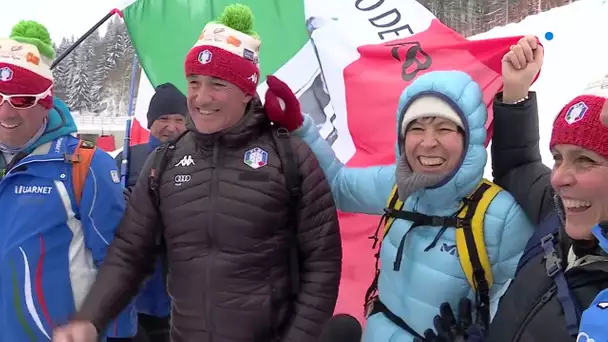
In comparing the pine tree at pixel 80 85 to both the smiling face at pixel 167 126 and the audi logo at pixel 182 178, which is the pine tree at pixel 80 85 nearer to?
the smiling face at pixel 167 126

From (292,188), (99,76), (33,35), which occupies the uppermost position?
(33,35)

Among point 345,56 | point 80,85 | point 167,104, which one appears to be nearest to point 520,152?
point 345,56

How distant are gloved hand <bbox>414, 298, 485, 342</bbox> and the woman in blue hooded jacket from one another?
1.5 inches

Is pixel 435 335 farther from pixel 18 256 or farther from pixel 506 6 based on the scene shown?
pixel 506 6

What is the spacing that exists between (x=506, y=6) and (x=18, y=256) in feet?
96.7

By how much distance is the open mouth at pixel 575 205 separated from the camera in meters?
1.66

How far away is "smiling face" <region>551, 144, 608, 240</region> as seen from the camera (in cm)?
163

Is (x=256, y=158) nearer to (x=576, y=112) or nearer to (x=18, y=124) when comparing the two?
(x=18, y=124)

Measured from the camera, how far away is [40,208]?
2.53 metres

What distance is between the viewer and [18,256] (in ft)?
8.29

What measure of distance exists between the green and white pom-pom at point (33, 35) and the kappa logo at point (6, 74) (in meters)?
0.18

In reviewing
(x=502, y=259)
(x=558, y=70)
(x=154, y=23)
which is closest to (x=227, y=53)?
(x=502, y=259)

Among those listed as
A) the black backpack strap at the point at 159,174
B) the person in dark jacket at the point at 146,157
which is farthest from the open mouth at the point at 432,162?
the person in dark jacket at the point at 146,157

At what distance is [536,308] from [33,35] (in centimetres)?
239
